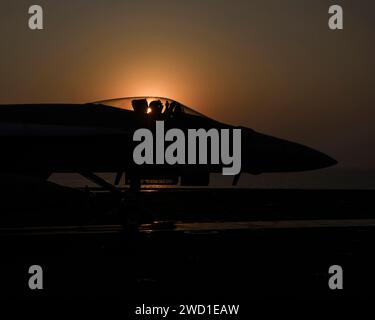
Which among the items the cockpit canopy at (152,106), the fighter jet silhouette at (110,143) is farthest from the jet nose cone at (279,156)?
the cockpit canopy at (152,106)

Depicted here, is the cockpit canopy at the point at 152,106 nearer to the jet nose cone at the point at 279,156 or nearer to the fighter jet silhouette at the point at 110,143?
the fighter jet silhouette at the point at 110,143

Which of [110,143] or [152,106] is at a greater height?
[152,106]

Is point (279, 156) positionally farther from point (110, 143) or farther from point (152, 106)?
point (110, 143)

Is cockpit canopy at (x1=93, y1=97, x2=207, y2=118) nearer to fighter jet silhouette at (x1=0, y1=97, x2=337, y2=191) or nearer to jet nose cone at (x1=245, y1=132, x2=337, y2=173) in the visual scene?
fighter jet silhouette at (x1=0, y1=97, x2=337, y2=191)

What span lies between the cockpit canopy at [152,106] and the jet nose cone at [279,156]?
A: 1513mm

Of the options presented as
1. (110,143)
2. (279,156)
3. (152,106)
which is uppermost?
(152,106)

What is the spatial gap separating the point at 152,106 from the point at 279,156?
299cm

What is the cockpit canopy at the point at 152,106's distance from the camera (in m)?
16.3

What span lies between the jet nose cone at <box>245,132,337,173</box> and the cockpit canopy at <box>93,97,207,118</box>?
1.51 metres

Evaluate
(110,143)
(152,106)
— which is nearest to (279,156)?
(152,106)

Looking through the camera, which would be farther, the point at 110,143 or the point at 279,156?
the point at 279,156

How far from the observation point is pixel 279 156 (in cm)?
1590

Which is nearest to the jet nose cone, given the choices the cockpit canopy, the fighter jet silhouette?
the fighter jet silhouette
